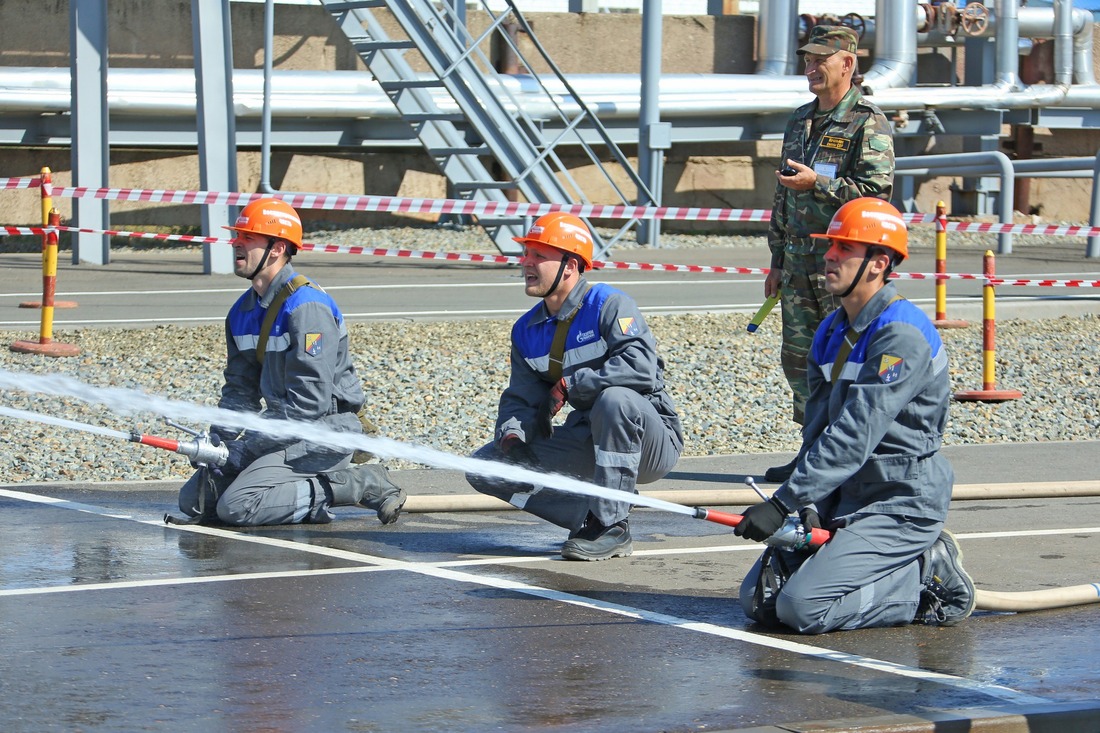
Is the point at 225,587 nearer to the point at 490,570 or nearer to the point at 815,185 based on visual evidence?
the point at 490,570

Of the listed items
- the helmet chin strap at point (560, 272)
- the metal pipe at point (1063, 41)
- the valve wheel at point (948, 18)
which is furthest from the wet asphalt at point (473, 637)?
the metal pipe at point (1063, 41)

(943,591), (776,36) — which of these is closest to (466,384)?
(943,591)

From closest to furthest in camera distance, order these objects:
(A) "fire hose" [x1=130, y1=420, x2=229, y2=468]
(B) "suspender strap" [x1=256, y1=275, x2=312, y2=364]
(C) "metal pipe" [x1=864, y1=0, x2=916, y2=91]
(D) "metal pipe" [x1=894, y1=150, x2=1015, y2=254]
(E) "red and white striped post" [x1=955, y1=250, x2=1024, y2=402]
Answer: (A) "fire hose" [x1=130, y1=420, x2=229, y2=468] < (B) "suspender strap" [x1=256, y1=275, x2=312, y2=364] < (E) "red and white striped post" [x1=955, y1=250, x2=1024, y2=402] < (D) "metal pipe" [x1=894, y1=150, x2=1015, y2=254] < (C) "metal pipe" [x1=864, y1=0, x2=916, y2=91]

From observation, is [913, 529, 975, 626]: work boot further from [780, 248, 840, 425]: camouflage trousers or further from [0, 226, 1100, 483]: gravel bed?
[0, 226, 1100, 483]: gravel bed

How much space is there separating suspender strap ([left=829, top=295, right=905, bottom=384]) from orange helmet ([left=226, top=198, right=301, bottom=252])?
2.73 m

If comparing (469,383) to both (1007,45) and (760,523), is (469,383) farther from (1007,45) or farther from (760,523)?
(1007,45)

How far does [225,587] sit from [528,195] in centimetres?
1433

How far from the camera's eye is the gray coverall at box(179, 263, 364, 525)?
726 centimetres

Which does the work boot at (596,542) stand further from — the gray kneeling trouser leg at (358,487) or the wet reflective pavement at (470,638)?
the gray kneeling trouser leg at (358,487)

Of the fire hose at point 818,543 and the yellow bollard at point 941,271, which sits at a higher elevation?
the yellow bollard at point 941,271

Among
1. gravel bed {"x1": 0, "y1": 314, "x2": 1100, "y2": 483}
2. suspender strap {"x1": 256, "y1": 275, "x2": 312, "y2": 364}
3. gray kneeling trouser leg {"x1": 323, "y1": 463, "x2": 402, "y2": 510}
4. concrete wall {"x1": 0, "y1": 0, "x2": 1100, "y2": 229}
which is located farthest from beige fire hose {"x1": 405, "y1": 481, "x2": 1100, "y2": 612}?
concrete wall {"x1": 0, "y1": 0, "x2": 1100, "y2": 229}

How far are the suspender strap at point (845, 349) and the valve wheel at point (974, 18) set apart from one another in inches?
813

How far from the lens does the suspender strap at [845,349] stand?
5.78 metres

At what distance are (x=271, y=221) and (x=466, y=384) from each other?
4186 millimetres
